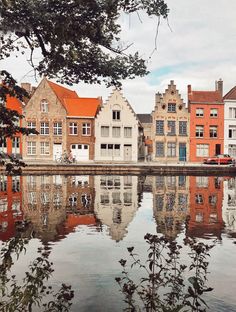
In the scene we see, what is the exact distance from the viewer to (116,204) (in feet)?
76.0

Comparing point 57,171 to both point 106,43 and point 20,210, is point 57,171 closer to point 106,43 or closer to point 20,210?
point 20,210

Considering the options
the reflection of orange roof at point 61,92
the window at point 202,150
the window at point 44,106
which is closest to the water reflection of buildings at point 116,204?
the window at point 44,106

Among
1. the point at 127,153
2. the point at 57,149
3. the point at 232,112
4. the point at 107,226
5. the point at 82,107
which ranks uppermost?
the point at 82,107

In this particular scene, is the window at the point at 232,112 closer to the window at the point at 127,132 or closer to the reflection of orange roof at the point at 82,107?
the window at the point at 127,132

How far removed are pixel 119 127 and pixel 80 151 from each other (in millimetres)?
7160

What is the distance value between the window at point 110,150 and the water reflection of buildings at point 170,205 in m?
22.7

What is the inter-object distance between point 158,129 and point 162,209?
137 feet

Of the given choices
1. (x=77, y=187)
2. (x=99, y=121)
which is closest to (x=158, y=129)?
(x=99, y=121)

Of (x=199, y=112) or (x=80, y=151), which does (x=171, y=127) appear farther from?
(x=80, y=151)

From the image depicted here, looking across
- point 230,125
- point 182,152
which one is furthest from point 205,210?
point 230,125

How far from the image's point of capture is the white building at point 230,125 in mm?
62531

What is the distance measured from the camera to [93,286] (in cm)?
943

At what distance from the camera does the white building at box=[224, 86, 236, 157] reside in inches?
2462

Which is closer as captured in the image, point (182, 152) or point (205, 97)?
point (182, 152)
